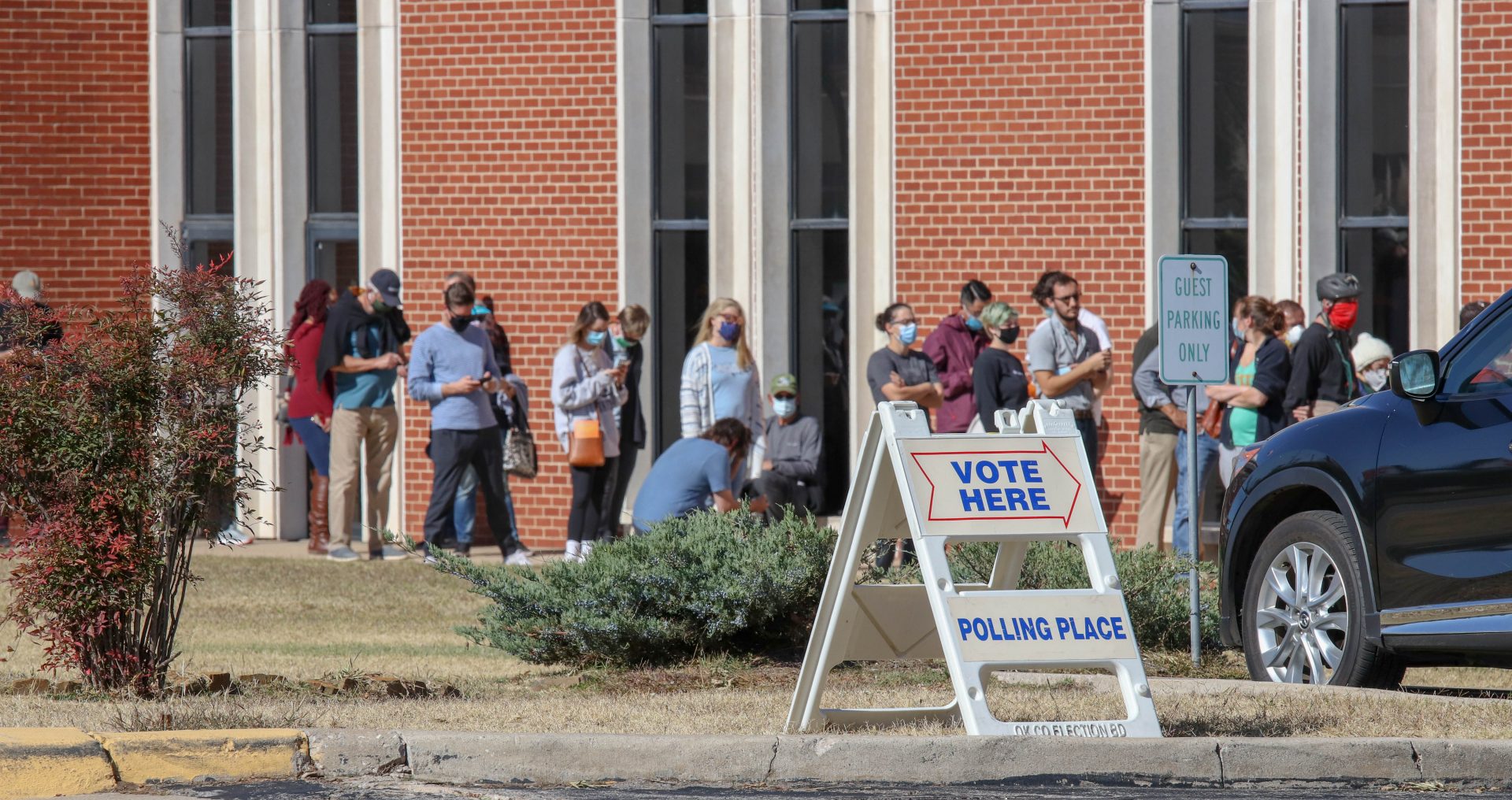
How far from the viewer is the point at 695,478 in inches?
423

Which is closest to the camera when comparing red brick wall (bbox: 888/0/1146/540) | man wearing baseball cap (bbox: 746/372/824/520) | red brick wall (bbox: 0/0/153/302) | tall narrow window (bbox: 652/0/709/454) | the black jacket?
the black jacket

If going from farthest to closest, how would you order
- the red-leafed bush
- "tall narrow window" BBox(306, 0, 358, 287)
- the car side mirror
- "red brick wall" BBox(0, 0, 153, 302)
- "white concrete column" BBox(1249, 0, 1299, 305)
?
"tall narrow window" BBox(306, 0, 358, 287)
"red brick wall" BBox(0, 0, 153, 302)
"white concrete column" BBox(1249, 0, 1299, 305)
the red-leafed bush
the car side mirror

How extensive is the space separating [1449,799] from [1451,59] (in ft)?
29.8

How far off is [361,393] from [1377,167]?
703 centimetres

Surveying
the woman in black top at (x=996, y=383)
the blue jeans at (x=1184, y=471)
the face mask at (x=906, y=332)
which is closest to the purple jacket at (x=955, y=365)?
the face mask at (x=906, y=332)

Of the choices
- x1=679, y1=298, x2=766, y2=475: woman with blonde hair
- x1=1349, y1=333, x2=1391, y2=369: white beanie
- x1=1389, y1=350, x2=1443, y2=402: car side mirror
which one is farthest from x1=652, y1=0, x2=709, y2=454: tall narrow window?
x1=1389, y1=350, x2=1443, y2=402: car side mirror

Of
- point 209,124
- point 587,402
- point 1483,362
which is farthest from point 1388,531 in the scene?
point 209,124

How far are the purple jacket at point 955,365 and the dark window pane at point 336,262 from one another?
4816 mm

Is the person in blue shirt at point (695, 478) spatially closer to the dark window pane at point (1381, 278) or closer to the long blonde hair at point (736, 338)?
the long blonde hair at point (736, 338)

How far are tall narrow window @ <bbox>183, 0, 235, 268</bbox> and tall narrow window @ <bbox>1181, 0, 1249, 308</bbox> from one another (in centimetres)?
718

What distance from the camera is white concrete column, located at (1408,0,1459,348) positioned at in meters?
13.7

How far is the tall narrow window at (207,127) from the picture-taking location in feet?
51.8

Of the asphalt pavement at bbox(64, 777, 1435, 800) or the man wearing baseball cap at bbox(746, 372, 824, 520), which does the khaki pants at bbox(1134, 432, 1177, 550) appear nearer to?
the man wearing baseball cap at bbox(746, 372, 824, 520)

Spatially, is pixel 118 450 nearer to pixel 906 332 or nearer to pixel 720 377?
pixel 720 377
